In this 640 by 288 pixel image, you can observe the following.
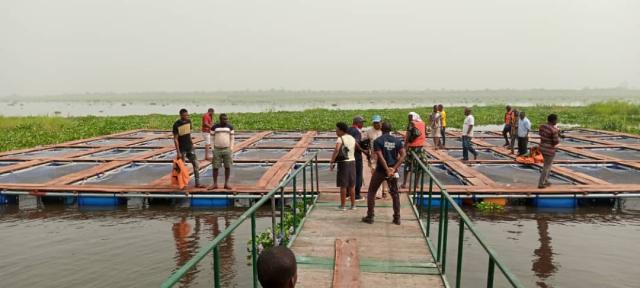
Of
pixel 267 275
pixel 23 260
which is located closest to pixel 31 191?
pixel 23 260

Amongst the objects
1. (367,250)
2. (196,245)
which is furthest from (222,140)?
(367,250)

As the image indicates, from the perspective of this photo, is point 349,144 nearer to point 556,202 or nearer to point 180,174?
point 180,174

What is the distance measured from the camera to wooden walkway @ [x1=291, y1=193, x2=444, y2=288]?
5.27 metres

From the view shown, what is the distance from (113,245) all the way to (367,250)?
16.7 ft

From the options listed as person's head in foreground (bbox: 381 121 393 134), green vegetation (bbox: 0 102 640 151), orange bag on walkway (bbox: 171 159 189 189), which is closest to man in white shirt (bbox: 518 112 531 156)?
person's head in foreground (bbox: 381 121 393 134)

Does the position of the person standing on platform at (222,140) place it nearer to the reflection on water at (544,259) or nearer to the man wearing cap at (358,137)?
the man wearing cap at (358,137)

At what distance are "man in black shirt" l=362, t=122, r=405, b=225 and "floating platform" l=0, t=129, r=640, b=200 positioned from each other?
10.6 feet

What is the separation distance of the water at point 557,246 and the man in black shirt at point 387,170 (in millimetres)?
1536

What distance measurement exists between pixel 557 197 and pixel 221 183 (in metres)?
8.50

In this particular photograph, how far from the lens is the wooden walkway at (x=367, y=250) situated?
5270 mm

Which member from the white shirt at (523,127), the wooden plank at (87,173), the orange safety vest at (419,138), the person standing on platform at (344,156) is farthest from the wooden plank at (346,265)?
the white shirt at (523,127)

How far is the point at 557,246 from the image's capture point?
811 centimetres

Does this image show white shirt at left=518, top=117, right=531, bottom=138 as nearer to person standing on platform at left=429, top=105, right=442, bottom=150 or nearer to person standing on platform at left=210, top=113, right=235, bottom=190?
person standing on platform at left=429, top=105, right=442, bottom=150

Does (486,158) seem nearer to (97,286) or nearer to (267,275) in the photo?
(97,286)
